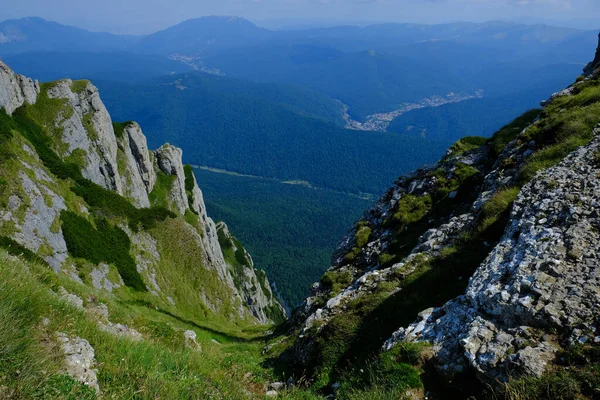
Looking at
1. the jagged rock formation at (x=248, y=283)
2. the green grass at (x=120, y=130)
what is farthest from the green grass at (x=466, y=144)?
the jagged rock formation at (x=248, y=283)

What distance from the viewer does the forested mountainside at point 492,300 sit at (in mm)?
7789

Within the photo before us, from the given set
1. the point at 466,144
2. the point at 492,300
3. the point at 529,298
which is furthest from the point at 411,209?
the point at 529,298

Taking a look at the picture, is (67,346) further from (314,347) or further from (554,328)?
(554,328)

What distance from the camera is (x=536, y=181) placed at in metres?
15.0

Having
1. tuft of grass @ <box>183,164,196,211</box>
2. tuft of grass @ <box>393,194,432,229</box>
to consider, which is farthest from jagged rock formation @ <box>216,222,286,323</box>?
tuft of grass @ <box>393,194,432,229</box>

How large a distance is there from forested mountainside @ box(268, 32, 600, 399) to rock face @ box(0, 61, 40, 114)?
6574cm

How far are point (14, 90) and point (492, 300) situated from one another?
3172 inches

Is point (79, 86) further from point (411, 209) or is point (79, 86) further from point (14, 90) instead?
point (411, 209)

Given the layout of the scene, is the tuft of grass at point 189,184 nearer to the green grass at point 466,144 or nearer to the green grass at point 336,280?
the green grass at point 466,144

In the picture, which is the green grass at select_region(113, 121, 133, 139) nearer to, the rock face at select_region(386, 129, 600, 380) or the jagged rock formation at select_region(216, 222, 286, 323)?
the jagged rock formation at select_region(216, 222, 286, 323)

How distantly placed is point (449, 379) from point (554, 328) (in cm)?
256

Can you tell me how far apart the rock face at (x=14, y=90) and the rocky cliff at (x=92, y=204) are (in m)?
0.18

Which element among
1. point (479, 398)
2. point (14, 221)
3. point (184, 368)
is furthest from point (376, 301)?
point (14, 221)

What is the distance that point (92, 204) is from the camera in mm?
57094
